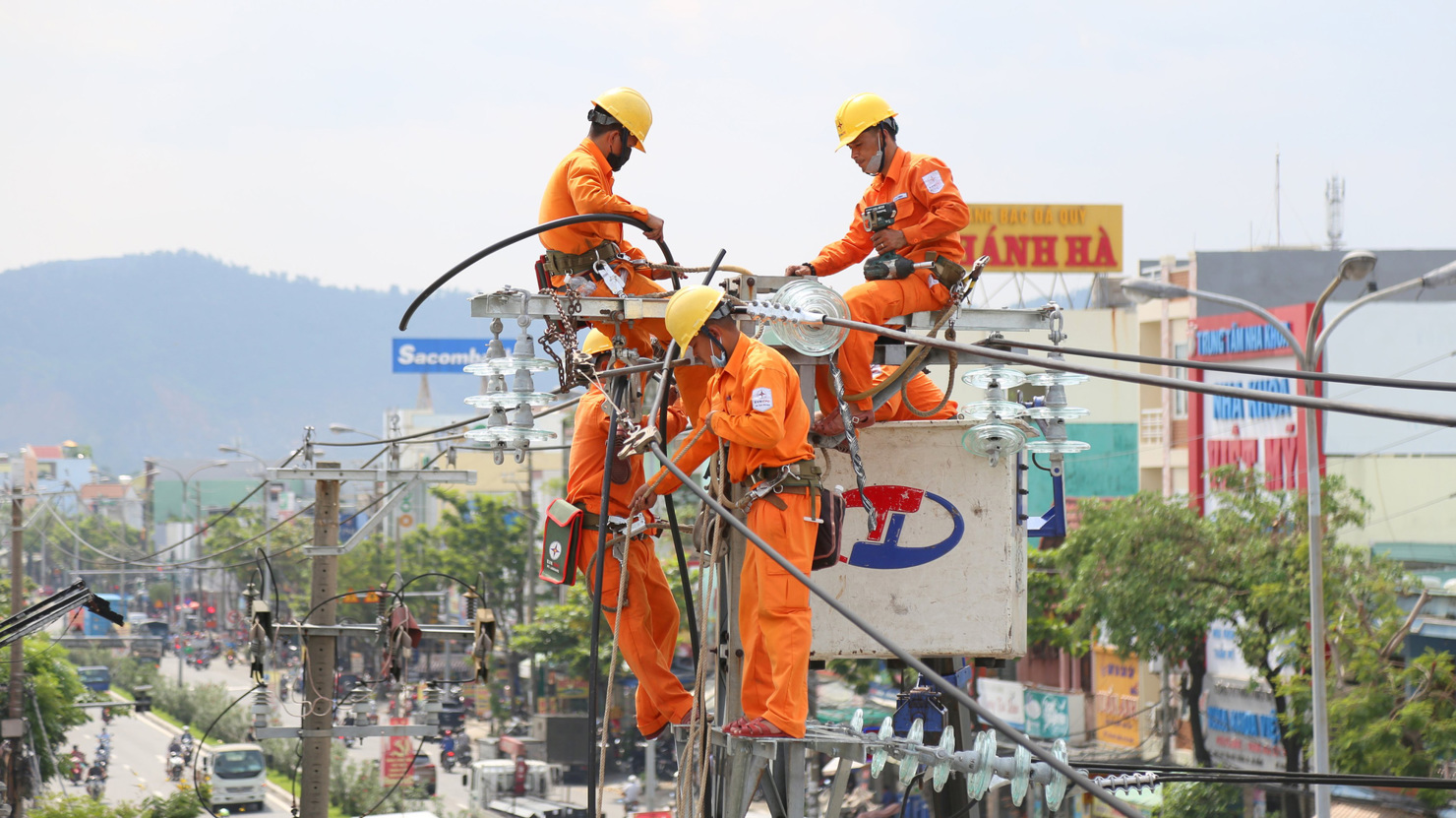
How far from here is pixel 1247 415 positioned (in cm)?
3206

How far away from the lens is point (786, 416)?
21.8 feet

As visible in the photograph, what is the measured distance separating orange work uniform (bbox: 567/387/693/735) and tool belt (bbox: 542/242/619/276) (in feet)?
2.47

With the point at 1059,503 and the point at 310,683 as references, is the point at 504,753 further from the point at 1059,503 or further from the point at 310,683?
the point at 1059,503

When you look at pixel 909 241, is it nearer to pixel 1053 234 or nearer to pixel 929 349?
pixel 929 349

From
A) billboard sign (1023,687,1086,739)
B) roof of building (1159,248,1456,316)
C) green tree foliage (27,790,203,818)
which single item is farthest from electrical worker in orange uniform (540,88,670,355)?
roof of building (1159,248,1456,316)

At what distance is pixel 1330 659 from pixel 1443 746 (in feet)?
9.85

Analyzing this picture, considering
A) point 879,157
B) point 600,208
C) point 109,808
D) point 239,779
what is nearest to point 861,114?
point 879,157

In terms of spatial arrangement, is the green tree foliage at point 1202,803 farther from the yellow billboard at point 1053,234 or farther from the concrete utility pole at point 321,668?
the yellow billboard at point 1053,234

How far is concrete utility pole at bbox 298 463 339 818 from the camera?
17.4m

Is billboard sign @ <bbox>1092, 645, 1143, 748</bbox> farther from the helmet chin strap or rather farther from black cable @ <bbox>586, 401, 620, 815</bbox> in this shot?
black cable @ <bbox>586, 401, 620, 815</bbox>

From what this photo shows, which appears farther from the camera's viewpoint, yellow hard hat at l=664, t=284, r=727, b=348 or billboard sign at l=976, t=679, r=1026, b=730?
billboard sign at l=976, t=679, r=1026, b=730

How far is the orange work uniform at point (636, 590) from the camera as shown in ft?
25.7

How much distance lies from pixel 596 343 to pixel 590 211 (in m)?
0.96

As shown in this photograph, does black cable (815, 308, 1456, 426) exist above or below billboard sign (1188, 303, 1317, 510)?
below
